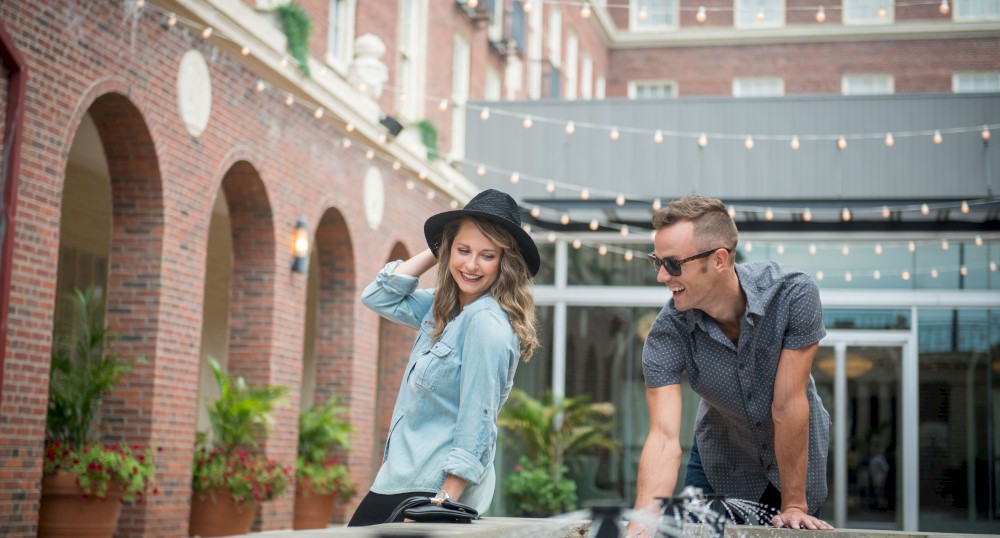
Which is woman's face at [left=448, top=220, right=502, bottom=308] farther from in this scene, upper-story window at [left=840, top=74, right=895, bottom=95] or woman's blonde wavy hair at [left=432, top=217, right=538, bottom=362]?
upper-story window at [left=840, top=74, right=895, bottom=95]

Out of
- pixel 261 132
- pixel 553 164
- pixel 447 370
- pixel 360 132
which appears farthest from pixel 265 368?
pixel 447 370

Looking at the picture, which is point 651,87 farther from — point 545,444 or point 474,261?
point 474,261

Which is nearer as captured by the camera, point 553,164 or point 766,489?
point 766,489

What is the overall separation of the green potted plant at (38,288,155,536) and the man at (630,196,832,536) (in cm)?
628

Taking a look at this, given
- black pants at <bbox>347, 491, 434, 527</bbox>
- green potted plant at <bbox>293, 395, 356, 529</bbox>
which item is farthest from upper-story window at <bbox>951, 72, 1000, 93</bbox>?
black pants at <bbox>347, 491, 434, 527</bbox>

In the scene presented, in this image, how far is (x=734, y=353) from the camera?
3.88 m

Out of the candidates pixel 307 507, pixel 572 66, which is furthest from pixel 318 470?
pixel 572 66

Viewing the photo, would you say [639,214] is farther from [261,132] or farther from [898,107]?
[261,132]

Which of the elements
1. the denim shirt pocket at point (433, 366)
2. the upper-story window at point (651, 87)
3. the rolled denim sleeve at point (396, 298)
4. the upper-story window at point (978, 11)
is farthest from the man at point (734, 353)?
the upper-story window at point (978, 11)

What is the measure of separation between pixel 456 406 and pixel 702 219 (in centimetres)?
89

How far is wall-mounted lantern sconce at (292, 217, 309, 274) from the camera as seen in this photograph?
13.3m

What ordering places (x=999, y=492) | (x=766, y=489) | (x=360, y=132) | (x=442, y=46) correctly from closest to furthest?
(x=766, y=489) < (x=360, y=132) < (x=999, y=492) < (x=442, y=46)

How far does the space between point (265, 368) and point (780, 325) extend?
9.60 m

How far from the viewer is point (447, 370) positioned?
3.62 meters
